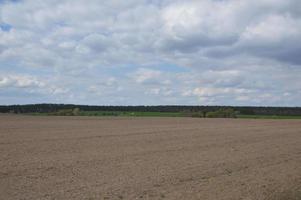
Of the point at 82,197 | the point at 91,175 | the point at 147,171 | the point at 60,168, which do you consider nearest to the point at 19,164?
the point at 60,168

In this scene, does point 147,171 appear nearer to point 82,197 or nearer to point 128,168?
point 128,168

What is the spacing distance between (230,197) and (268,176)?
157 inches

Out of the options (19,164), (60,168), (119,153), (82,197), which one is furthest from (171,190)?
(119,153)

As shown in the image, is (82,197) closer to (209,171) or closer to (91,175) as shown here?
(91,175)

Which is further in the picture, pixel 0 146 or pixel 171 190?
pixel 0 146

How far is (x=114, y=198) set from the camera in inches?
451

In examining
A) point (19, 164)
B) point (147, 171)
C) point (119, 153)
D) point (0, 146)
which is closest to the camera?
point (147, 171)

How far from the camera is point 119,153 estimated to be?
21719 mm

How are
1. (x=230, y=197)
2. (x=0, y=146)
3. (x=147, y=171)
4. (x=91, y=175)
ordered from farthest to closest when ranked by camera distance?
(x=0, y=146)
(x=147, y=171)
(x=91, y=175)
(x=230, y=197)

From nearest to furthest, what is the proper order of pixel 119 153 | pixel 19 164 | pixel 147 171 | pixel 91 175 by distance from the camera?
pixel 91 175, pixel 147 171, pixel 19 164, pixel 119 153

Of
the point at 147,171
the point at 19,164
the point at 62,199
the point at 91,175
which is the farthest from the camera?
the point at 19,164

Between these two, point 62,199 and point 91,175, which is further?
point 91,175

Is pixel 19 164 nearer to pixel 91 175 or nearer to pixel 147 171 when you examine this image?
pixel 91 175

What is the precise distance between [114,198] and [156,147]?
13.8 metres
